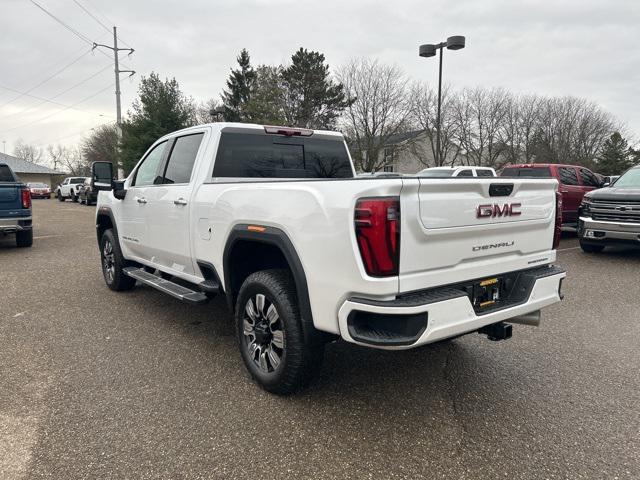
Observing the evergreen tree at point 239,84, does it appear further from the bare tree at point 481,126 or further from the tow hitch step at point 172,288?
the tow hitch step at point 172,288

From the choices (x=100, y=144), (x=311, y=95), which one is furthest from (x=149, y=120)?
(x=100, y=144)

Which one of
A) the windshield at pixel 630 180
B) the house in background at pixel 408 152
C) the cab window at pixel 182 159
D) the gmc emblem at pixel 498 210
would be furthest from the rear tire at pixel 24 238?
the house in background at pixel 408 152

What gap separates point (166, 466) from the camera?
2.46 metres

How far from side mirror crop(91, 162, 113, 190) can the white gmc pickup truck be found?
144 cm

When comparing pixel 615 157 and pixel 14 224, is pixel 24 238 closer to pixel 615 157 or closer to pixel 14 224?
pixel 14 224

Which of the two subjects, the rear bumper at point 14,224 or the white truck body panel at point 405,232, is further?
the rear bumper at point 14,224

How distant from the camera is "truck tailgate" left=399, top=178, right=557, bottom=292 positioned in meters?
2.49

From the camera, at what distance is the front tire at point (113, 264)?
19.2 ft

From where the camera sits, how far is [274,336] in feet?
→ 10.3

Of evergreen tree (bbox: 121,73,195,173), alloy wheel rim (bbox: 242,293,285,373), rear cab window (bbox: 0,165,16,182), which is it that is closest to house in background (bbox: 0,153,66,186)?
evergreen tree (bbox: 121,73,195,173)

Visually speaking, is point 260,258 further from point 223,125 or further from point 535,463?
point 535,463

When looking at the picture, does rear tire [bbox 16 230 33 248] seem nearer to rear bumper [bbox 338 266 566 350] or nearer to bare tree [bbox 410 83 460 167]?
rear bumper [bbox 338 266 566 350]

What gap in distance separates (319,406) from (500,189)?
73.5 inches

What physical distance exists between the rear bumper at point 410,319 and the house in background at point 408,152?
3488 centimetres
